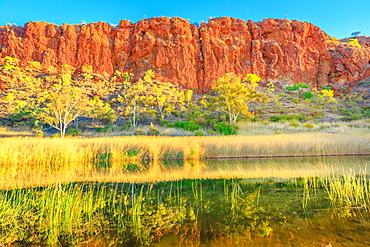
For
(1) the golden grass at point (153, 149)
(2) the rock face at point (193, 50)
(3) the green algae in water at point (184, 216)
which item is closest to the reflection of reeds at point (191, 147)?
(1) the golden grass at point (153, 149)

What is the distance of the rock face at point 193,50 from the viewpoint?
4772 centimetres

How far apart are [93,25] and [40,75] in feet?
51.4

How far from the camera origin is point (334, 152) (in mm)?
12156

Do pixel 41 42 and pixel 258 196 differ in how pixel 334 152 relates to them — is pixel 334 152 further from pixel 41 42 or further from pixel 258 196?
pixel 41 42

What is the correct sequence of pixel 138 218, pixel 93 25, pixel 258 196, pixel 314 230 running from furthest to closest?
pixel 93 25 < pixel 258 196 < pixel 138 218 < pixel 314 230

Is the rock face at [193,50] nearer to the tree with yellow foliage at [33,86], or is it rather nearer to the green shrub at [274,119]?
the tree with yellow foliage at [33,86]

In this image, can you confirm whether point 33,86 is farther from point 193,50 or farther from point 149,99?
point 193,50

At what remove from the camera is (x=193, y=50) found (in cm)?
5031

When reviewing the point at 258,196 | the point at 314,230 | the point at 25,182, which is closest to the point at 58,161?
the point at 25,182

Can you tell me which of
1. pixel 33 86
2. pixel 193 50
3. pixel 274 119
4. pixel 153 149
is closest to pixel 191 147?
pixel 153 149

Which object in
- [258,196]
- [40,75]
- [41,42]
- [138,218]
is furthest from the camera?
[41,42]

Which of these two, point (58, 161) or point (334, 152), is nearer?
point (58, 161)

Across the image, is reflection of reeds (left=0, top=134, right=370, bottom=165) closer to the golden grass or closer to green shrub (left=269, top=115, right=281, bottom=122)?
the golden grass

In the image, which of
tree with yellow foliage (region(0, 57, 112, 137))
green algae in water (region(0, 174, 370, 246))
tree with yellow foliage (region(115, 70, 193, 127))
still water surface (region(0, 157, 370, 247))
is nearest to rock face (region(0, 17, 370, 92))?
tree with yellow foliage (region(0, 57, 112, 137))
